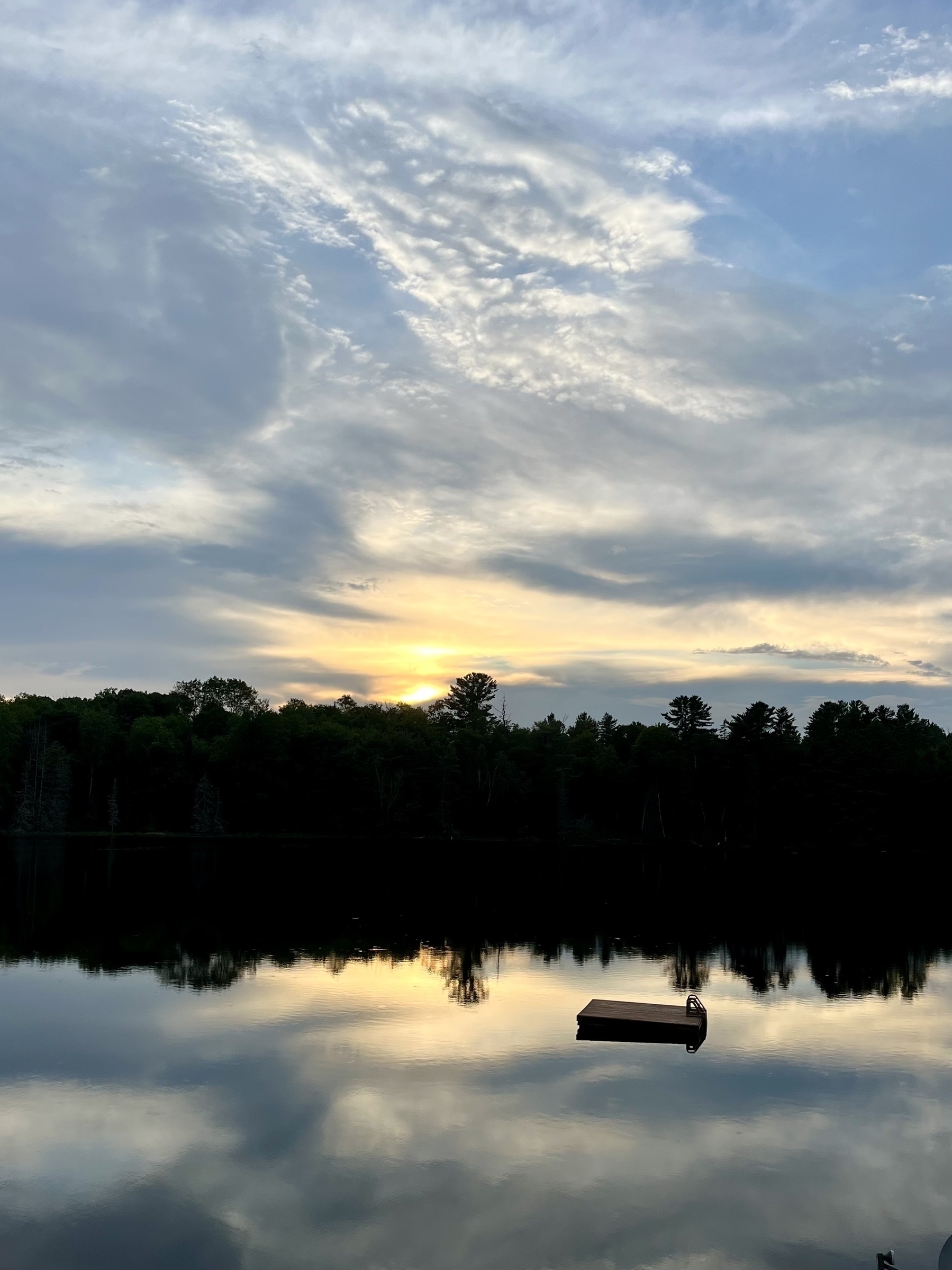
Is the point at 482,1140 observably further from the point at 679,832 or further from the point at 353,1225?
the point at 679,832

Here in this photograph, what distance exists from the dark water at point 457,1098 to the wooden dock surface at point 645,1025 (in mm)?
655

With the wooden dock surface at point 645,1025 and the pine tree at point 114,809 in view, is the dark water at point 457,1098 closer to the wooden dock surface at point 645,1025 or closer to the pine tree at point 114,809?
the wooden dock surface at point 645,1025

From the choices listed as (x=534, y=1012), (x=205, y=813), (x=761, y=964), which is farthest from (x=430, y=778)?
(x=534, y=1012)

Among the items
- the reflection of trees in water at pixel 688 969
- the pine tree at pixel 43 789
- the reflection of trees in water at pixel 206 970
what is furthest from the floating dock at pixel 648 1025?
the pine tree at pixel 43 789

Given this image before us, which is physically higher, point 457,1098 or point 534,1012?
point 457,1098

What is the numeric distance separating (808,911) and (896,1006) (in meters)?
28.5

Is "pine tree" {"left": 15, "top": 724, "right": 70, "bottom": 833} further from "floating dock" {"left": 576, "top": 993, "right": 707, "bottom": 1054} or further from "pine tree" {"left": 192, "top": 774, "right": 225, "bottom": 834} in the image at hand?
"floating dock" {"left": 576, "top": 993, "right": 707, "bottom": 1054}

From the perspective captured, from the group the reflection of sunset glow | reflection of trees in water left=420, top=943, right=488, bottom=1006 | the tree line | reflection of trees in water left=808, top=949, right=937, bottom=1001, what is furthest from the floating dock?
the tree line

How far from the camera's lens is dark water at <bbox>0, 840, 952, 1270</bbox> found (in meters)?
16.8

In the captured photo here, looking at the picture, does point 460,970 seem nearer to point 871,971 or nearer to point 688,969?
point 688,969

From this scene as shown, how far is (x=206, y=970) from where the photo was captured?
3875 centimetres

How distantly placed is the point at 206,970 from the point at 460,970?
9.49 metres

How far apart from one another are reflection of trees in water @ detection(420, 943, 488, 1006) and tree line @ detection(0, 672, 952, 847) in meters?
89.5

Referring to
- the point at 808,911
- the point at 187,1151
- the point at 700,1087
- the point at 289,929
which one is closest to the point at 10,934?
the point at 289,929
